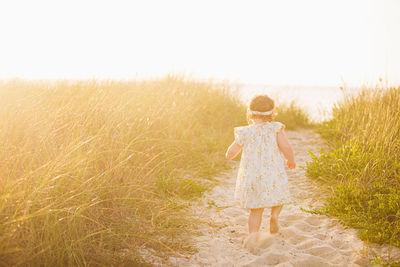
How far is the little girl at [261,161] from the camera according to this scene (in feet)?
10.7

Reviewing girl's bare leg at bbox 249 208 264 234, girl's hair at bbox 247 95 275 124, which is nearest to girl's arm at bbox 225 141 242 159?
girl's hair at bbox 247 95 275 124

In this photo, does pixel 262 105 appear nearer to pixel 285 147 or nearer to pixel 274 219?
pixel 285 147

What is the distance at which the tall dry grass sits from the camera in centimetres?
246

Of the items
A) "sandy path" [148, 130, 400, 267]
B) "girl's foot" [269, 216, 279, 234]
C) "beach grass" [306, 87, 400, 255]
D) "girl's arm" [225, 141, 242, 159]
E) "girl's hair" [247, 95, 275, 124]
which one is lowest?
"sandy path" [148, 130, 400, 267]

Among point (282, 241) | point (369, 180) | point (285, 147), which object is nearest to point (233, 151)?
point (285, 147)

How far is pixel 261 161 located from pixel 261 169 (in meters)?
0.08

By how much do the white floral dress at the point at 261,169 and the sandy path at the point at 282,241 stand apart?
409mm

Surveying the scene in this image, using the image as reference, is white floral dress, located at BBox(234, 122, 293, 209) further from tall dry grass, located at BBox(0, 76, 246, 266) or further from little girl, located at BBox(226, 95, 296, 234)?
tall dry grass, located at BBox(0, 76, 246, 266)

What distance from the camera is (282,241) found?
3328 millimetres

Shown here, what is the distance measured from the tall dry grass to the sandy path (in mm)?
272

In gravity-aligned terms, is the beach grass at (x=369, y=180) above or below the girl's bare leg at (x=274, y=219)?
above

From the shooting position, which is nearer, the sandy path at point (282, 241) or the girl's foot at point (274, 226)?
the sandy path at point (282, 241)

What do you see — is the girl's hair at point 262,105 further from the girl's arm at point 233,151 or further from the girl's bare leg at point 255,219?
the girl's bare leg at point 255,219

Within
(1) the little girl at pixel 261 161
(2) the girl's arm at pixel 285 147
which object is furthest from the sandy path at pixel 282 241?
(2) the girl's arm at pixel 285 147
